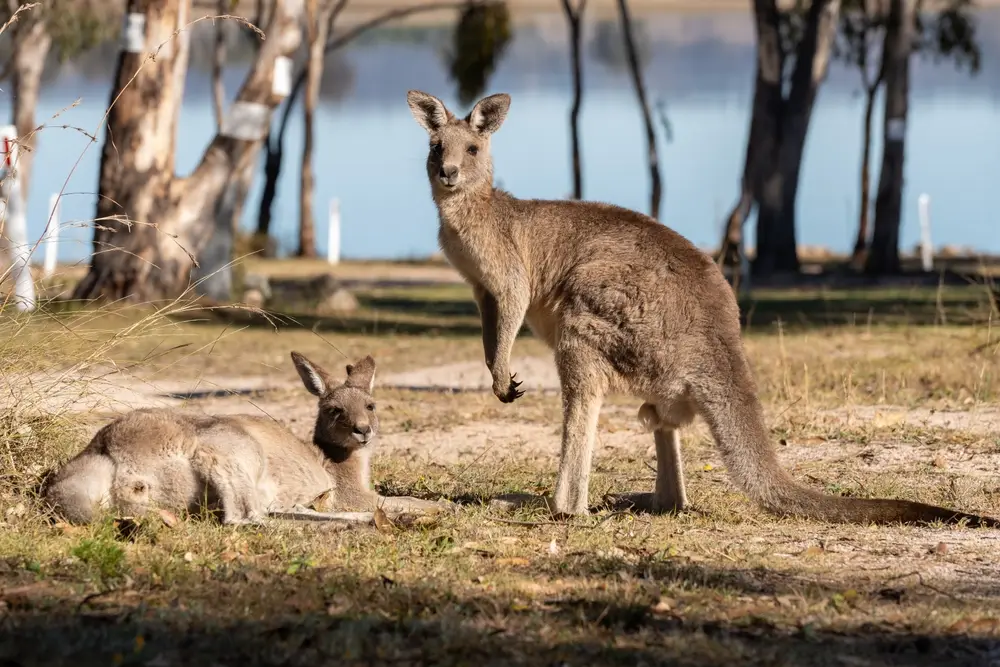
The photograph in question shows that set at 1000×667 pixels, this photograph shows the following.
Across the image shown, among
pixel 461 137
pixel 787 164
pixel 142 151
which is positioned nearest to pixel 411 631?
pixel 461 137

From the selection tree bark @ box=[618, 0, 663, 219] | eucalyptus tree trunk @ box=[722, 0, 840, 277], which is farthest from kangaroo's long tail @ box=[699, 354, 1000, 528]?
tree bark @ box=[618, 0, 663, 219]

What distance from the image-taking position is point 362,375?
21.3 feet

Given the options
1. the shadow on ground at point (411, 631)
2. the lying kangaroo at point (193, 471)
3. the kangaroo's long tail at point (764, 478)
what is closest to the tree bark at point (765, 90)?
the kangaroo's long tail at point (764, 478)

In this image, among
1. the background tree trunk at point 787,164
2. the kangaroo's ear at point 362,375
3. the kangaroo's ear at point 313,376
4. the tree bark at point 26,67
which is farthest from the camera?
Result: the tree bark at point 26,67

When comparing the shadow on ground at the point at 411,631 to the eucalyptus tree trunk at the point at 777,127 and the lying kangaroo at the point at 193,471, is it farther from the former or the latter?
the eucalyptus tree trunk at the point at 777,127

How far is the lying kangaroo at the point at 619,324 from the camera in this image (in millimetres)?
5844

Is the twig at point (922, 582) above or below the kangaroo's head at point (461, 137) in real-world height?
below

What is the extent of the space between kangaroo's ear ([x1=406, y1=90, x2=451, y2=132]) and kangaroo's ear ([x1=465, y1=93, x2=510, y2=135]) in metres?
0.12

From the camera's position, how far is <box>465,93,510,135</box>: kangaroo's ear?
6.93m

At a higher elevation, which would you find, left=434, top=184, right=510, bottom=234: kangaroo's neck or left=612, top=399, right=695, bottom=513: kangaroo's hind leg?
left=434, top=184, right=510, bottom=234: kangaroo's neck

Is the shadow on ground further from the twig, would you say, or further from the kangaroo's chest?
the kangaroo's chest

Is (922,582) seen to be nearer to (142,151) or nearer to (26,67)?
(142,151)

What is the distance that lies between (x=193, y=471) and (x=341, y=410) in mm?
751

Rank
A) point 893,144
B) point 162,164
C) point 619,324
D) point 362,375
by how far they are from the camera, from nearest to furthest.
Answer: point 619,324
point 362,375
point 162,164
point 893,144
